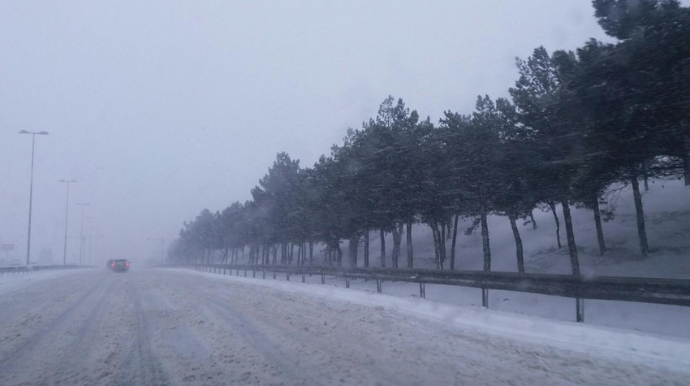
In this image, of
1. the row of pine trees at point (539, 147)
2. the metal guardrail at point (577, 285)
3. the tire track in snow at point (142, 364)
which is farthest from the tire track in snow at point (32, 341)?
the row of pine trees at point (539, 147)

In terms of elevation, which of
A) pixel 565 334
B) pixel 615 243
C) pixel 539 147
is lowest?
pixel 565 334

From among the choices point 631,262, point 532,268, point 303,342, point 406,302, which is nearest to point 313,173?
point 532,268

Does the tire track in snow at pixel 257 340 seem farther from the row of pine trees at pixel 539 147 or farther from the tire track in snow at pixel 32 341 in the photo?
the row of pine trees at pixel 539 147

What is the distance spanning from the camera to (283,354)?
9.62 m

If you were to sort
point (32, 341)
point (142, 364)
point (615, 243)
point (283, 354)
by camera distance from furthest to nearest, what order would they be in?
1. point (615, 243)
2. point (32, 341)
3. point (283, 354)
4. point (142, 364)

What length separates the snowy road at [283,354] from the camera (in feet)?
26.2

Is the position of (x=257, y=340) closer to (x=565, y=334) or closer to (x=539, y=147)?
(x=565, y=334)

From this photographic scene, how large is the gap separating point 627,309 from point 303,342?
34.8 ft

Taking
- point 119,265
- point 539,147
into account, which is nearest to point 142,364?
point 539,147

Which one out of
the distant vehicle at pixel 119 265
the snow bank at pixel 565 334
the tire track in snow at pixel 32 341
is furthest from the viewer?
the distant vehicle at pixel 119 265

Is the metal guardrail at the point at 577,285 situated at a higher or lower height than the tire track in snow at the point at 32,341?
higher

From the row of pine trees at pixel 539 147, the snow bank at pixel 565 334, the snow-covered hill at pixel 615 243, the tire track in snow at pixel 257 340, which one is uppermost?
the row of pine trees at pixel 539 147

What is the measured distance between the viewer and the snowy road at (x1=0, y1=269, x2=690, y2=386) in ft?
26.2

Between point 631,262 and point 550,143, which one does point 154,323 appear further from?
point 631,262
